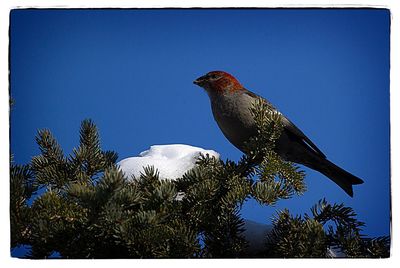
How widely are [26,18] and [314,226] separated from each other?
1237 mm

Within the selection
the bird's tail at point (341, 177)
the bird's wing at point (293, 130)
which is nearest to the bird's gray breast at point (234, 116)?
the bird's wing at point (293, 130)

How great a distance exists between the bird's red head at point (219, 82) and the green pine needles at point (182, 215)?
698 millimetres

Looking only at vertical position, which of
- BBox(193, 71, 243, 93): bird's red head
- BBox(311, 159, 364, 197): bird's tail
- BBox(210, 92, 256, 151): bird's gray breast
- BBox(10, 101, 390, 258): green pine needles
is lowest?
BBox(10, 101, 390, 258): green pine needles

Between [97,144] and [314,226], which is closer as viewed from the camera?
[314,226]

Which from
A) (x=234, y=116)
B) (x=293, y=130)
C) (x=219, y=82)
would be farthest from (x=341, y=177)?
(x=219, y=82)

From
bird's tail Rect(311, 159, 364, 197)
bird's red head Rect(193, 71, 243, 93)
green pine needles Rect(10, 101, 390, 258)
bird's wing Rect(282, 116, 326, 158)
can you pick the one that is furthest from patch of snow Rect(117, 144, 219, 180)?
bird's red head Rect(193, 71, 243, 93)

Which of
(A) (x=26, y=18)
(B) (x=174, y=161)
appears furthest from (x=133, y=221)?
(A) (x=26, y=18)

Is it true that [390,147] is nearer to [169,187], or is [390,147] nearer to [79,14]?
[169,187]

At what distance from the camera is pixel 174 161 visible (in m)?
2.46

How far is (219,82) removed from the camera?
3.25 metres

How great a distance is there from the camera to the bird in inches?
110

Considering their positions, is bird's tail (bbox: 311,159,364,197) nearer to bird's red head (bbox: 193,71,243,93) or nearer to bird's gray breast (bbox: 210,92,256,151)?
bird's gray breast (bbox: 210,92,256,151)

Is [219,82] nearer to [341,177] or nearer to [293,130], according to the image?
[293,130]

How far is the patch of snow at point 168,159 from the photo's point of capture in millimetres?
2404
